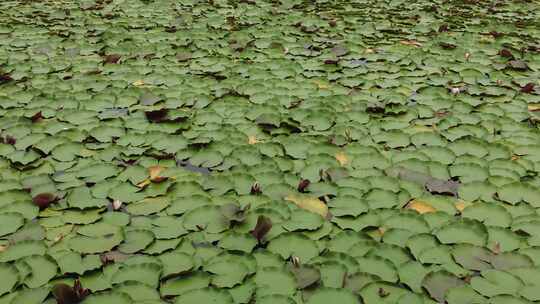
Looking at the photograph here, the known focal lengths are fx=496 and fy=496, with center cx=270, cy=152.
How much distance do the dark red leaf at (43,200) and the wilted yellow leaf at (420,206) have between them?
1.68m

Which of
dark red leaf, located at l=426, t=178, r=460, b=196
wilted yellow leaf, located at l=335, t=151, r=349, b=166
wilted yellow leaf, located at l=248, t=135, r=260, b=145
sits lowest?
wilted yellow leaf, located at l=248, t=135, r=260, b=145

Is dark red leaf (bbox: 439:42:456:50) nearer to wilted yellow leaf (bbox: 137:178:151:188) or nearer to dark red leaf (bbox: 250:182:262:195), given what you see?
dark red leaf (bbox: 250:182:262:195)

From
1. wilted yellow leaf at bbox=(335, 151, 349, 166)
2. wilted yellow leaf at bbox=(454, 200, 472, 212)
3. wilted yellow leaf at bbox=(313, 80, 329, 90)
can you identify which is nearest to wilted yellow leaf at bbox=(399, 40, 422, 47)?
wilted yellow leaf at bbox=(313, 80, 329, 90)

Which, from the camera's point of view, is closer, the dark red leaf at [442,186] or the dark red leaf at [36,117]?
the dark red leaf at [442,186]

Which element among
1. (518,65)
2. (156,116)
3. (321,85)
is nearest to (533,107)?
(518,65)

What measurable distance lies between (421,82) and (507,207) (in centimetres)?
165

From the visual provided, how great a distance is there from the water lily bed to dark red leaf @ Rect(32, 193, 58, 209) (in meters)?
0.01

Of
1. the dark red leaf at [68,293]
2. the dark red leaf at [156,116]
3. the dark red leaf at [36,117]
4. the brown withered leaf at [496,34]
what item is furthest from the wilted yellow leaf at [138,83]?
the brown withered leaf at [496,34]

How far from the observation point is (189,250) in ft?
6.74

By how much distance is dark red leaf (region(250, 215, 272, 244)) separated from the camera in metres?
2.09

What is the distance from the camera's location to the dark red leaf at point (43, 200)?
2.29 meters

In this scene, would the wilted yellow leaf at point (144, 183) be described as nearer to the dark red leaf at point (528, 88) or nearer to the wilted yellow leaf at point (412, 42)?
the dark red leaf at point (528, 88)

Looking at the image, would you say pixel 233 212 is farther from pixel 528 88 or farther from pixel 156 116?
pixel 528 88

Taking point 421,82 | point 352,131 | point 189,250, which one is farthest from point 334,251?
point 421,82
